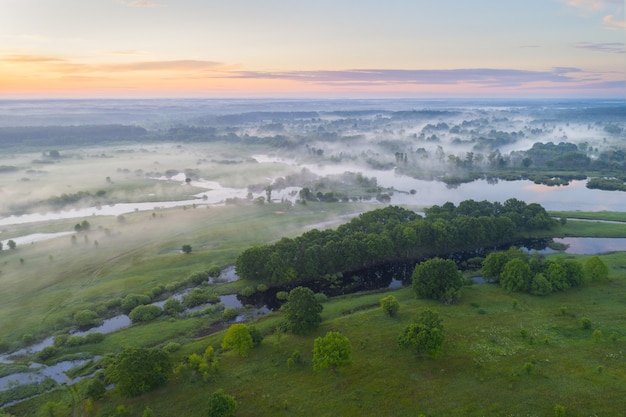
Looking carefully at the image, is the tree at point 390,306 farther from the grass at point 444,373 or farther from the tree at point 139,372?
the tree at point 139,372

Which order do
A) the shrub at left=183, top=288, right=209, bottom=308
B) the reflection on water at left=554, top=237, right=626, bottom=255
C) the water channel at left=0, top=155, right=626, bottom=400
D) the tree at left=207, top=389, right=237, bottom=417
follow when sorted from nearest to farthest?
the tree at left=207, top=389, right=237, bottom=417 → the water channel at left=0, top=155, right=626, bottom=400 → the shrub at left=183, top=288, right=209, bottom=308 → the reflection on water at left=554, top=237, right=626, bottom=255

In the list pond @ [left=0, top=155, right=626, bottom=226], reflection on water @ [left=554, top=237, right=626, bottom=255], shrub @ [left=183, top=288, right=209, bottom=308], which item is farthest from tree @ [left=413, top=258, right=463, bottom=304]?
pond @ [left=0, top=155, right=626, bottom=226]

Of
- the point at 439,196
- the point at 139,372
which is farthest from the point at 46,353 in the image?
the point at 439,196

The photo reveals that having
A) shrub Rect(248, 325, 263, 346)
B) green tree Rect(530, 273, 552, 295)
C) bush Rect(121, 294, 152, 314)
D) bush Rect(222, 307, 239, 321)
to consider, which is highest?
green tree Rect(530, 273, 552, 295)

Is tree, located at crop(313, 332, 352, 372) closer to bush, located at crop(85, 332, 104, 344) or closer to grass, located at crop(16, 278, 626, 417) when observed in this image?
grass, located at crop(16, 278, 626, 417)

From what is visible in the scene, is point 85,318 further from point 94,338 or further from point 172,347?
point 172,347

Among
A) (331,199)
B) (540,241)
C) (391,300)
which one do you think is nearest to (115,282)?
(391,300)

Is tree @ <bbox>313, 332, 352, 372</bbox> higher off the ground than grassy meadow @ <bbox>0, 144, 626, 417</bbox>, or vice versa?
tree @ <bbox>313, 332, 352, 372</bbox>

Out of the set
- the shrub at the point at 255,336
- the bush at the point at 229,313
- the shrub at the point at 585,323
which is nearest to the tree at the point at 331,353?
the shrub at the point at 255,336
